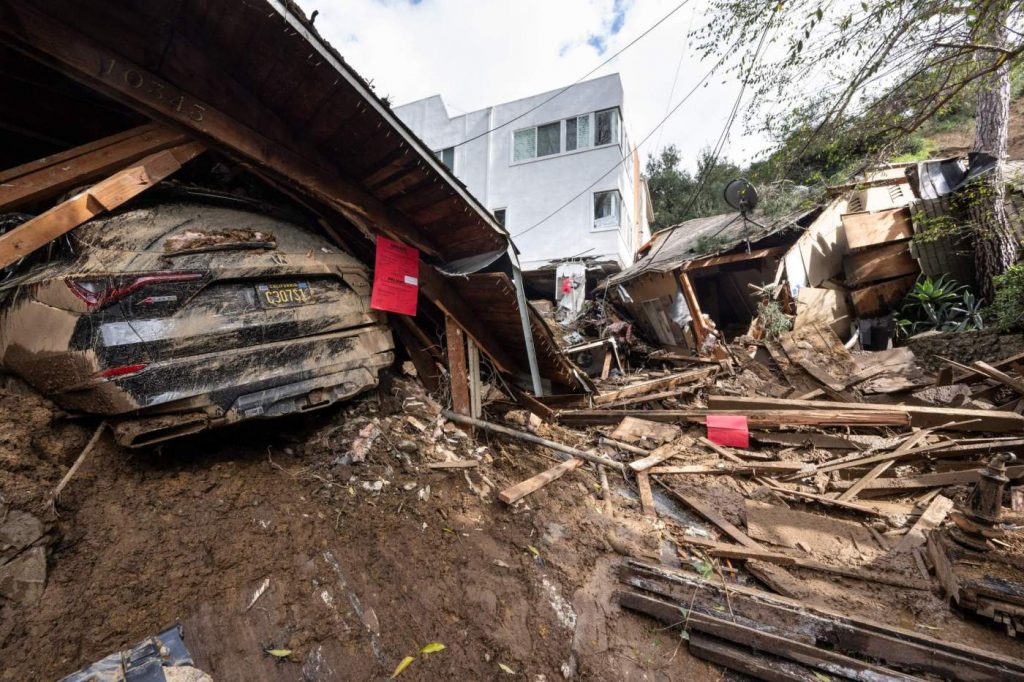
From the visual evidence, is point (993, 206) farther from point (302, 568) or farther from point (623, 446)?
point (302, 568)

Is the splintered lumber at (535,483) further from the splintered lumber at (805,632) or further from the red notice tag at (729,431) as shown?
the red notice tag at (729,431)

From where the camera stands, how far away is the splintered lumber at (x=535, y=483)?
3.46 meters

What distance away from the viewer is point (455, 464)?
360 cm

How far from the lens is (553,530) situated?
11.1 ft

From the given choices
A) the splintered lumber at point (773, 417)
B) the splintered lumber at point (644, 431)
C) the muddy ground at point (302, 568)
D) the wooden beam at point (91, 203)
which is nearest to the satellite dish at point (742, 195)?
the splintered lumber at point (773, 417)

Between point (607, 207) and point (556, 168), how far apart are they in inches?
112

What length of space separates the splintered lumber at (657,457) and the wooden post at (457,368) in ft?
7.20

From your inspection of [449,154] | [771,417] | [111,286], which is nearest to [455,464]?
[111,286]

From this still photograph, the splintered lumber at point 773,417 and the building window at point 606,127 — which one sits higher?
the building window at point 606,127

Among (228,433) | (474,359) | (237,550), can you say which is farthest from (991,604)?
(228,433)

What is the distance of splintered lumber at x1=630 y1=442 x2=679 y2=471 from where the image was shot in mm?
4801

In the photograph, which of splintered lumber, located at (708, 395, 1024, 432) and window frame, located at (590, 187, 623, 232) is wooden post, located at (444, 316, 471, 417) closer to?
splintered lumber, located at (708, 395, 1024, 432)

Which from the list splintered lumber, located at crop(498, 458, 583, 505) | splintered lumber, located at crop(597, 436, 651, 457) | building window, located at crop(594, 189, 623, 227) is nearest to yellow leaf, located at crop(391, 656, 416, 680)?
splintered lumber, located at crop(498, 458, 583, 505)

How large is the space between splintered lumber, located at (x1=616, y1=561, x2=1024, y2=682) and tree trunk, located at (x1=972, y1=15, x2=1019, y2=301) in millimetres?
9776
